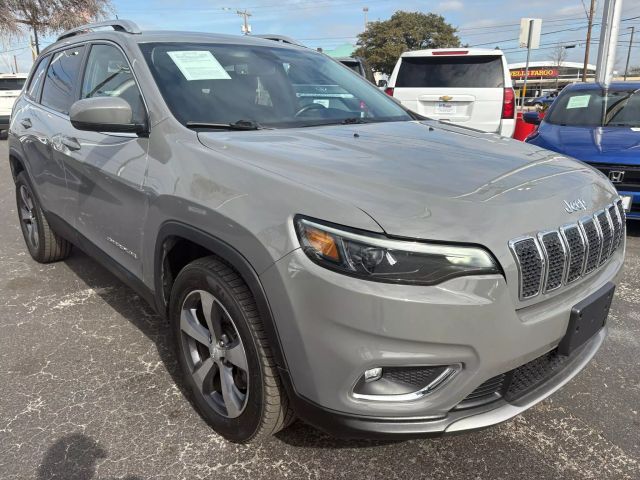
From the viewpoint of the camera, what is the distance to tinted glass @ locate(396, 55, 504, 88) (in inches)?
301

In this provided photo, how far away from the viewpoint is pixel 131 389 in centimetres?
266

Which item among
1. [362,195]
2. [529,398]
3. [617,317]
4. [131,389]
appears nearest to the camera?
[362,195]

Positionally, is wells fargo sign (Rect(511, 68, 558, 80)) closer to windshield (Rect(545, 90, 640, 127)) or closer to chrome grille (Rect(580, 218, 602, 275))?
windshield (Rect(545, 90, 640, 127))

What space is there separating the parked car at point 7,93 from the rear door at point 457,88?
1191 centimetres

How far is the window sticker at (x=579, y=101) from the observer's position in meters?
6.35

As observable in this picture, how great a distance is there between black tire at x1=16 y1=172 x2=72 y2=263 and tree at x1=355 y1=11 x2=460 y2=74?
136 feet

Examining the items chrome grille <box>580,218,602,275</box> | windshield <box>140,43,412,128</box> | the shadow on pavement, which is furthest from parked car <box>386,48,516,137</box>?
the shadow on pavement

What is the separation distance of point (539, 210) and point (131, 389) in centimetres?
209

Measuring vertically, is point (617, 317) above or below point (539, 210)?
below

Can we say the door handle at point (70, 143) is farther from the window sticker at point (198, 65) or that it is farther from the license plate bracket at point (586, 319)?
the license plate bracket at point (586, 319)

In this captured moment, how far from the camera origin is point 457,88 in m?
7.64

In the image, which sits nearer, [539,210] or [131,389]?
[539,210]

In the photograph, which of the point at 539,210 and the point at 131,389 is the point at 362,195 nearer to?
the point at 539,210

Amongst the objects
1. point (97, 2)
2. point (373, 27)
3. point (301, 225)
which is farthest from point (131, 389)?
point (373, 27)
